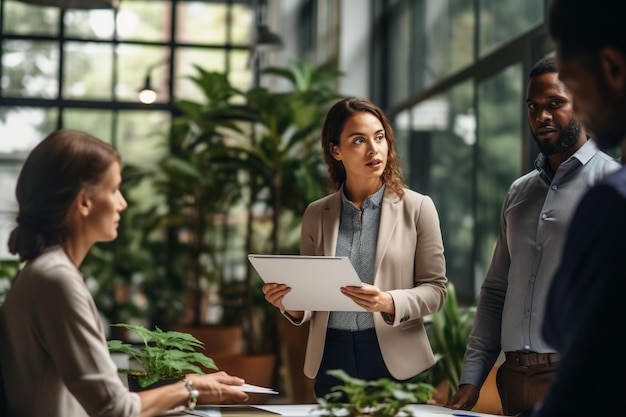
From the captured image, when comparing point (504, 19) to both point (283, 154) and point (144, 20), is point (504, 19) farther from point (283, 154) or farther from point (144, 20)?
point (144, 20)

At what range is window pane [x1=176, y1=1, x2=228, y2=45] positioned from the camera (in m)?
8.83

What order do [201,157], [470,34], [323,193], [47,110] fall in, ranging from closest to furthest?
[470,34], [323,193], [201,157], [47,110]

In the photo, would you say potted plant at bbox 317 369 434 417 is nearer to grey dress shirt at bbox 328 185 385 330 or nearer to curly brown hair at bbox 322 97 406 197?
grey dress shirt at bbox 328 185 385 330

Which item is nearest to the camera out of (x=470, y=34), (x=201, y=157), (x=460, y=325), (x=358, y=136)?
(x=358, y=136)

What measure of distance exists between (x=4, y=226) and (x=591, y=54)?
7.12 metres

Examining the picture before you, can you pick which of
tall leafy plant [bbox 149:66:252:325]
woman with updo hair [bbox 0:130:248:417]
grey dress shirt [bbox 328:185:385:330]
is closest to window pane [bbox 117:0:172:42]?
tall leafy plant [bbox 149:66:252:325]

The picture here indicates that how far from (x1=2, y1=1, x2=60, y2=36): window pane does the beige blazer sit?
6.76 m

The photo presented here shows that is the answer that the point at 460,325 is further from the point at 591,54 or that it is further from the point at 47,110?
the point at 47,110

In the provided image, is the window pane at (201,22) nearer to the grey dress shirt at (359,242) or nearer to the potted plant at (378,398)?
the grey dress shirt at (359,242)

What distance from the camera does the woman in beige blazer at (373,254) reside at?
2.43 metres

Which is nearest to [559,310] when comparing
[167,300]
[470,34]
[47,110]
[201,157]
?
[470,34]

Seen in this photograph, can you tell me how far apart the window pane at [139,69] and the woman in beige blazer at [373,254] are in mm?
6168

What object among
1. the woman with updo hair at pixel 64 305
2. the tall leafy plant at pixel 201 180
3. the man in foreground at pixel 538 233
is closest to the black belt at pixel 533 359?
the man in foreground at pixel 538 233

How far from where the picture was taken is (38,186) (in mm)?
1687
